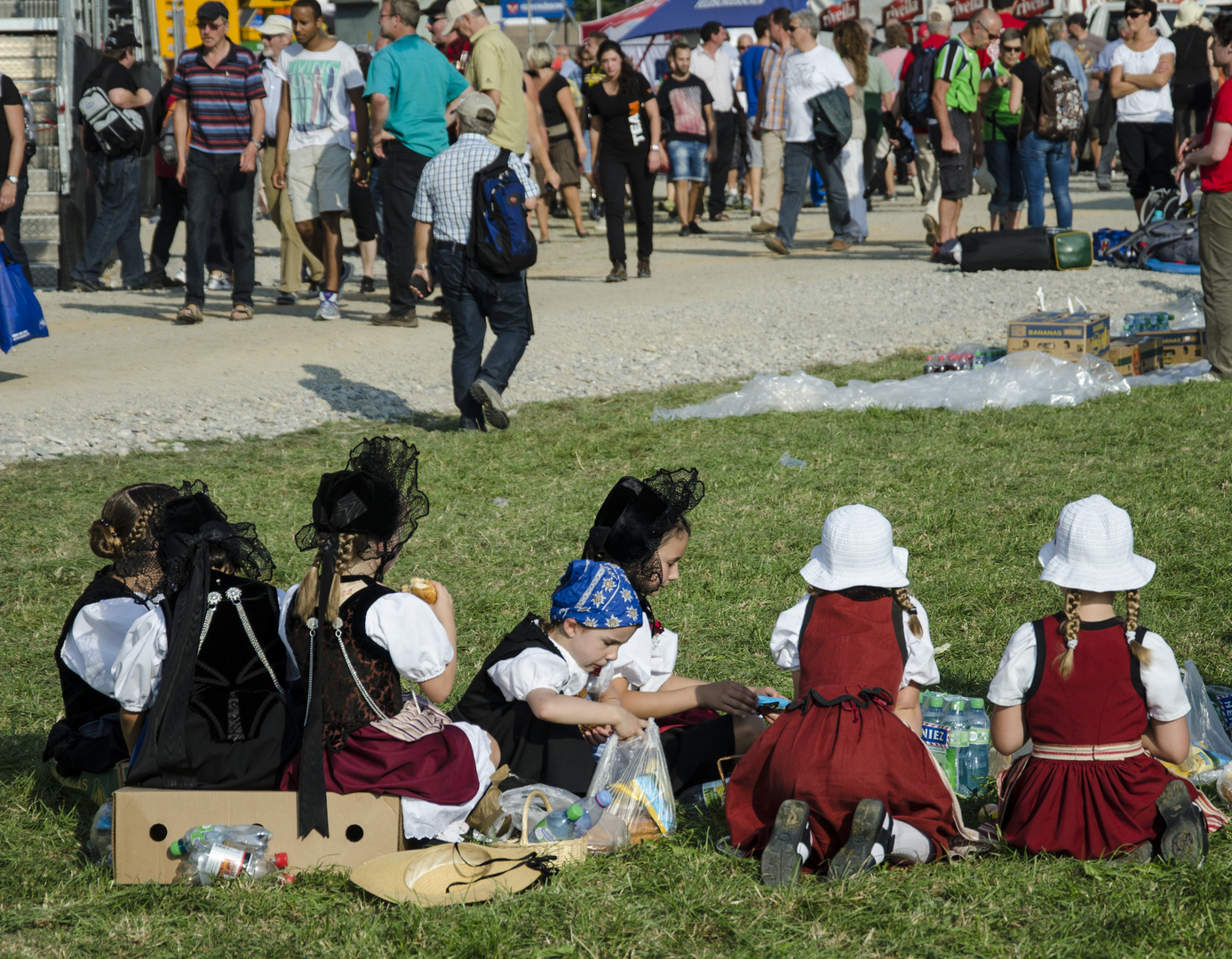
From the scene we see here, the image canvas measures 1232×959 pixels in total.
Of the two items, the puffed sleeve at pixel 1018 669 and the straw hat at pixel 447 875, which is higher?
the puffed sleeve at pixel 1018 669

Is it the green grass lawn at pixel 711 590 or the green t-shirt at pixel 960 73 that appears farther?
the green t-shirt at pixel 960 73

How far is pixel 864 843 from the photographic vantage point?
9.25ft

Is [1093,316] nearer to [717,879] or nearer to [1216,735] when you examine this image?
[1216,735]

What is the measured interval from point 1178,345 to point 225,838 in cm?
709

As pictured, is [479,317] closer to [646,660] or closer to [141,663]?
[646,660]

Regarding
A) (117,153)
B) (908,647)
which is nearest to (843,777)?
(908,647)

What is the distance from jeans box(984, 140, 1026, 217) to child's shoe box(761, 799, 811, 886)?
1116 cm

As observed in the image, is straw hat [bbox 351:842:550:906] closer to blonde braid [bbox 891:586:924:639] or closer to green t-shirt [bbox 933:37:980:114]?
blonde braid [bbox 891:586:924:639]

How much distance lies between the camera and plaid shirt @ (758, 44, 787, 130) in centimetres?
1429

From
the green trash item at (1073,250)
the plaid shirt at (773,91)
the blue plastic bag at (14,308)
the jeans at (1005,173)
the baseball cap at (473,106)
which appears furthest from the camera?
the plaid shirt at (773,91)

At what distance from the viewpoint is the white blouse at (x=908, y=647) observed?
324 cm

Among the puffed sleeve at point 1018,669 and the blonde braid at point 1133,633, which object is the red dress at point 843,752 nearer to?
the puffed sleeve at point 1018,669

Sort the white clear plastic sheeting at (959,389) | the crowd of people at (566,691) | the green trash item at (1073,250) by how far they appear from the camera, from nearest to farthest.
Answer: the crowd of people at (566,691) < the white clear plastic sheeting at (959,389) < the green trash item at (1073,250)

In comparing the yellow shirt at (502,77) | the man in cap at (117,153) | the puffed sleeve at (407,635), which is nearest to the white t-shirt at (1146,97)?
the yellow shirt at (502,77)
